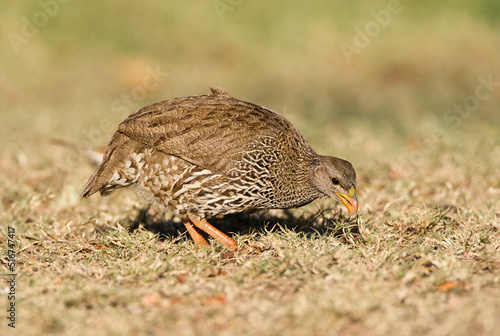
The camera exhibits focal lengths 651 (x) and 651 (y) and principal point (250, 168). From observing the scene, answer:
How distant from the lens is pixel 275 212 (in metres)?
6.13

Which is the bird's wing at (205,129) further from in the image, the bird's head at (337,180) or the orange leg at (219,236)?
the orange leg at (219,236)

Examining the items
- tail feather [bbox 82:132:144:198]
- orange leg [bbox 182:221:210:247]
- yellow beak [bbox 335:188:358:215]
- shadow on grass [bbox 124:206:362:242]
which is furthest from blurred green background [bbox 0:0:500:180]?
orange leg [bbox 182:221:210:247]

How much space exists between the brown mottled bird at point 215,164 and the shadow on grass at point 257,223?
336 millimetres

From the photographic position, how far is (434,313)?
362 centimetres

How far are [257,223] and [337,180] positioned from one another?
0.96m

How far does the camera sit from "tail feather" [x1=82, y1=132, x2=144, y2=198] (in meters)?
5.25

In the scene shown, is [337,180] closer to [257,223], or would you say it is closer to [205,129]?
[257,223]

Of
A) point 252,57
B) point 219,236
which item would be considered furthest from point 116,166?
point 252,57

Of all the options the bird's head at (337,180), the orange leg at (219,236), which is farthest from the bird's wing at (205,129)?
the orange leg at (219,236)

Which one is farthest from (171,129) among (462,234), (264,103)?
(264,103)

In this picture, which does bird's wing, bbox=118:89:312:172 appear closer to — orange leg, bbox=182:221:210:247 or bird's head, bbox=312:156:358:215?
bird's head, bbox=312:156:358:215

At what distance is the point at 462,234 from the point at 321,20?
359 inches

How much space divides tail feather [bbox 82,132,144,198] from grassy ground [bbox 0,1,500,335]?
1.22ft

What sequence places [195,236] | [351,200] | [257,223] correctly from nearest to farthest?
[351,200], [195,236], [257,223]
